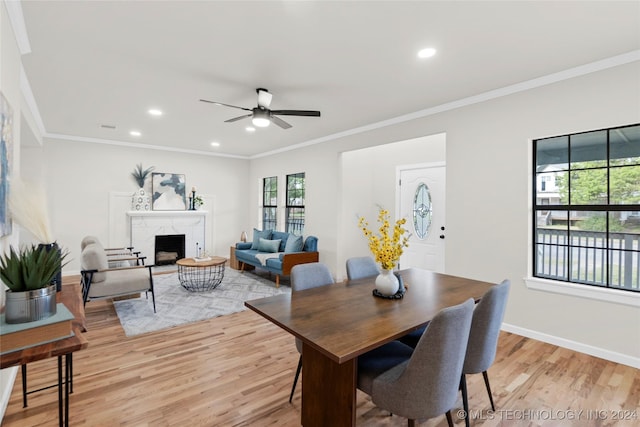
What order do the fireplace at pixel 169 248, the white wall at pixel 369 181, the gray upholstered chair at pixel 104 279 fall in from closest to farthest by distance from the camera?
the gray upholstered chair at pixel 104 279, the white wall at pixel 369 181, the fireplace at pixel 169 248

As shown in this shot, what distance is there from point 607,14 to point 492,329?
2.28m

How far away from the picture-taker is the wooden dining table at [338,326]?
1.41 metres

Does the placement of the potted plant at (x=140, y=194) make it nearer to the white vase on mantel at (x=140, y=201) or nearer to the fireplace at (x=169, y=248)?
the white vase on mantel at (x=140, y=201)

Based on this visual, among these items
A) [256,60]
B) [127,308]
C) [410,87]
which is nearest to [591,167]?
[410,87]

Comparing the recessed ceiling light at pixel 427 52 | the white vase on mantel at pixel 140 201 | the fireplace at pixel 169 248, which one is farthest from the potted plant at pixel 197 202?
the recessed ceiling light at pixel 427 52

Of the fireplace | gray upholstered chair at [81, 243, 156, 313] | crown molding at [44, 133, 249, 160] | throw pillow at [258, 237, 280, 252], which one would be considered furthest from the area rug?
crown molding at [44, 133, 249, 160]

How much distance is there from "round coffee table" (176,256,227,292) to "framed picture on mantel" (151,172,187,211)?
1583 millimetres

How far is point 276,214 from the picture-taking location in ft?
23.8

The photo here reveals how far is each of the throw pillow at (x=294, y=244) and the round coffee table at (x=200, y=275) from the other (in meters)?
1.17

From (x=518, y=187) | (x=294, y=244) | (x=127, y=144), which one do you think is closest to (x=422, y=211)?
(x=518, y=187)

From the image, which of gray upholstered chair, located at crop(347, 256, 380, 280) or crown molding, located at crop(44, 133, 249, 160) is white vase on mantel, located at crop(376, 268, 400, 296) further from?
crown molding, located at crop(44, 133, 249, 160)

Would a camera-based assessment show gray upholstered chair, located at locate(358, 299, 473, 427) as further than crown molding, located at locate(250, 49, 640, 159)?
No

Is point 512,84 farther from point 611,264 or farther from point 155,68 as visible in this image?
point 155,68

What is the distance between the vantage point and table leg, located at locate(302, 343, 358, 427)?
1.53 meters
